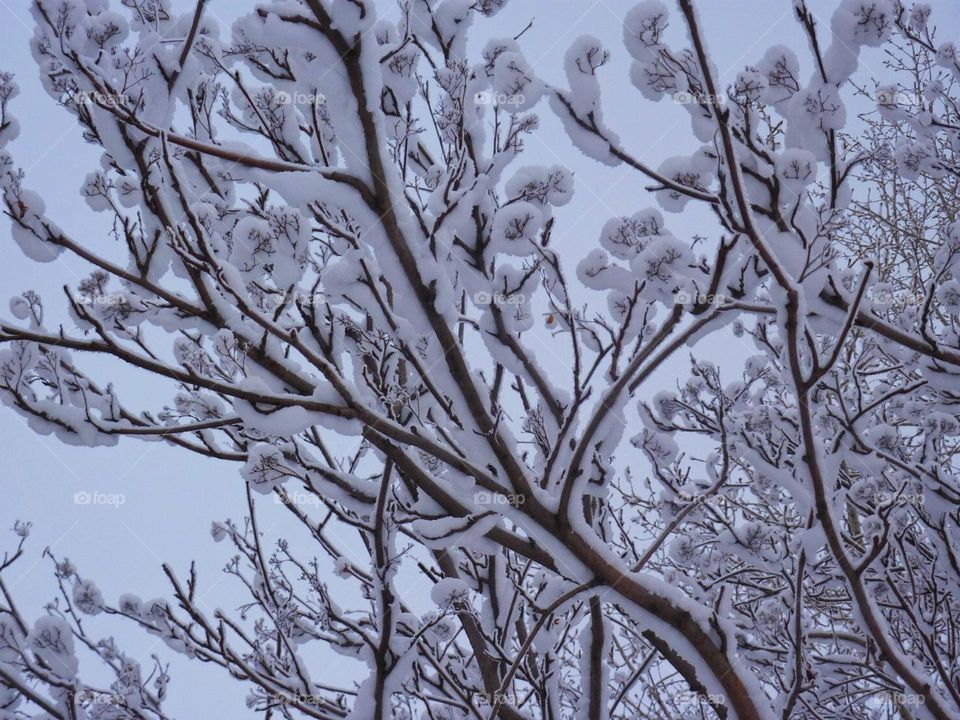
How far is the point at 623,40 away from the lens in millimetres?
2445

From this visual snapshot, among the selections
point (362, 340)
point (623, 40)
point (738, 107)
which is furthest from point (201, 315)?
point (738, 107)

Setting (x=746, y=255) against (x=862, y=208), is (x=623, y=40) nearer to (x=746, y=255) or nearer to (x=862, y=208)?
(x=746, y=255)

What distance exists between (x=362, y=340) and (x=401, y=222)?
48 cm

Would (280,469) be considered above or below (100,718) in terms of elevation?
above

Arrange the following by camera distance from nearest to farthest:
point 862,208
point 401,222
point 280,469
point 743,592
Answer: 1. point 401,222
2. point 280,469
3. point 743,592
4. point 862,208
